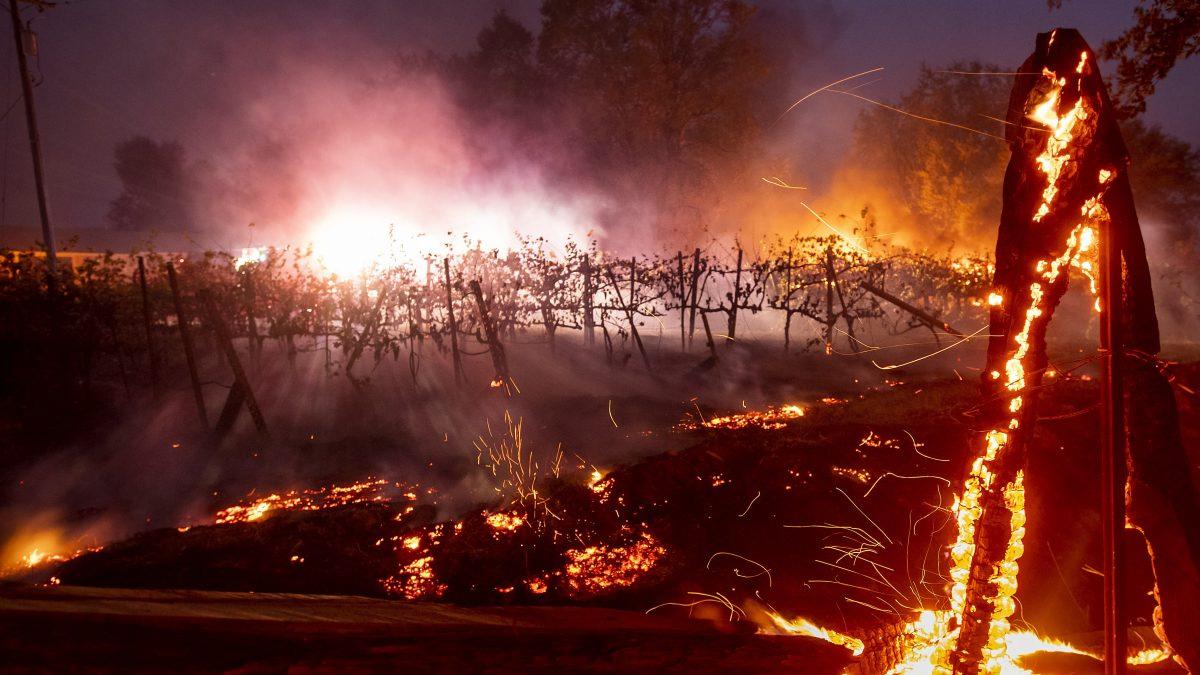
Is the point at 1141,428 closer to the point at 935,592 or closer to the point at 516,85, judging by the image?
the point at 935,592

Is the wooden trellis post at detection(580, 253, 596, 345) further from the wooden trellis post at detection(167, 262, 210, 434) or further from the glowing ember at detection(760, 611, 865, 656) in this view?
the glowing ember at detection(760, 611, 865, 656)

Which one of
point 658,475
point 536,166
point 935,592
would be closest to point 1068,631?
point 935,592

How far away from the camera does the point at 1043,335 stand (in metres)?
2.74

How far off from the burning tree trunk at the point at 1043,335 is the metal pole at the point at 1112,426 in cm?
4

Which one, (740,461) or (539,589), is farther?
(740,461)

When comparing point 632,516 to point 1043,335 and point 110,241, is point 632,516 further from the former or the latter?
point 110,241

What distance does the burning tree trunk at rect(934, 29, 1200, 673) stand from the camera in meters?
2.54

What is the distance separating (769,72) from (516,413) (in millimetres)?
27496

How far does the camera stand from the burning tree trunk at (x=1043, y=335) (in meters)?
2.54

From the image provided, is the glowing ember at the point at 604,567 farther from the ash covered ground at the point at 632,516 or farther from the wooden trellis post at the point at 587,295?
the wooden trellis post at the point at 587,295

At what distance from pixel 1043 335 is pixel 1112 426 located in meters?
0.44

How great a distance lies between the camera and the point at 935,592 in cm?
514

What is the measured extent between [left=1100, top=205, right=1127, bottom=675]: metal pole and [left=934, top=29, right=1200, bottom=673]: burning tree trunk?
0.04 meters

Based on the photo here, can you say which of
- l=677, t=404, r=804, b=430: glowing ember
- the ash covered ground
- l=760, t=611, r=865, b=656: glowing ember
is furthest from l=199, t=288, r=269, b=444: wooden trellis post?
l=760, t=611, r=865, b=656: glowing ember
